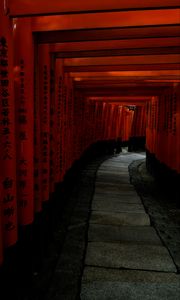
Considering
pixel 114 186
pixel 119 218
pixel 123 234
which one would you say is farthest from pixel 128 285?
pixel 114 186

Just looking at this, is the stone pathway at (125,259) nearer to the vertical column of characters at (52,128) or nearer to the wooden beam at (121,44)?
the vertical column of characters at (52,128)

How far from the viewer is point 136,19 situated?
4062 mm

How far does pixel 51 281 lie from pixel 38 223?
2.97 feet

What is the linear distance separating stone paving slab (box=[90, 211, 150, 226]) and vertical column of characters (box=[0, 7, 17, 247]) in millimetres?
3803

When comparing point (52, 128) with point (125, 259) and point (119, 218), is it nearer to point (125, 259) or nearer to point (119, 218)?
point (125, 259)

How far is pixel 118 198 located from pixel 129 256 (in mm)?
4292

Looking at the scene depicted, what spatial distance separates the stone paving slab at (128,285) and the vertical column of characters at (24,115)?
1164mm

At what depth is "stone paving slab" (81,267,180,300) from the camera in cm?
406

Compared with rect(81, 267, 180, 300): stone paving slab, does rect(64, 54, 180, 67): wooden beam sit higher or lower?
higher

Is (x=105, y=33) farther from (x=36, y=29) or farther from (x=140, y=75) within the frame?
(x=140, y=75)

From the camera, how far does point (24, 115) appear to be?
407 cm

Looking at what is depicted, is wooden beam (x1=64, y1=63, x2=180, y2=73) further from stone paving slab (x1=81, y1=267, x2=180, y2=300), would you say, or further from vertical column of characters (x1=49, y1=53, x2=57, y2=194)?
stone paving slab (x1=81, y1=267, x2=180, y2=300)

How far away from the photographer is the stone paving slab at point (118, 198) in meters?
9.24

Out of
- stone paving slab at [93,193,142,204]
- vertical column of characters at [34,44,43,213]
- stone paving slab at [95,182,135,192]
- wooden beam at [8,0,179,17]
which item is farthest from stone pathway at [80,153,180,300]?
wooden beam at [8,0,179,17]
